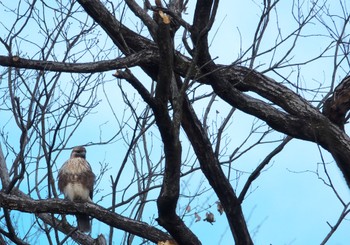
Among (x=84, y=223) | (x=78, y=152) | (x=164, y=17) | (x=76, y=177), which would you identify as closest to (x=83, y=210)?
(x=84, y=223)

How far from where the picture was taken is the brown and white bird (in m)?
6.59

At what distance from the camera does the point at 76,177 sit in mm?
6852

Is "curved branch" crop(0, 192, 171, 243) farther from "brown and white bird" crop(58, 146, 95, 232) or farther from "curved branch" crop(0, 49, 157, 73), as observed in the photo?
"brown and white bird" crop(58, 146, 95, 232)

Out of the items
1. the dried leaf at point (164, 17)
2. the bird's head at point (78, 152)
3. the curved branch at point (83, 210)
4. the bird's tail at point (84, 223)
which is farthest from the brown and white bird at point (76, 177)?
the dried leaf at point (164, 17)

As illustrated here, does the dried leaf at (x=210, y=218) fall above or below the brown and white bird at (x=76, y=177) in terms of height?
below

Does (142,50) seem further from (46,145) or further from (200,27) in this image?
(46,145)

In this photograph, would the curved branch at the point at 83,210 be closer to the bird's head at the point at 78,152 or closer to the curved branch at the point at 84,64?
the curved branch at the point at 84,64

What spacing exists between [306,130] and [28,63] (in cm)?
180

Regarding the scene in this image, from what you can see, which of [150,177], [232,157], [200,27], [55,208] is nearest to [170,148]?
[200,27]

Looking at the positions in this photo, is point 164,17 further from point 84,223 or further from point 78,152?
point 78,152

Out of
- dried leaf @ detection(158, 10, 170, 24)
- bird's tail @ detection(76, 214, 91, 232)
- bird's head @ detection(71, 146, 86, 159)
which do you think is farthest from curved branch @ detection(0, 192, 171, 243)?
bird's head @ detection(71, 146, 86, 159)

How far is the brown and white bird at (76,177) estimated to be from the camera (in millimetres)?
6594

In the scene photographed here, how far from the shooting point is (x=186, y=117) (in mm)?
4508

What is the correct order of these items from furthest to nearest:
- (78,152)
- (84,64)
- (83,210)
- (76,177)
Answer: (78,152), (76,177), (83,210), (84,64)
